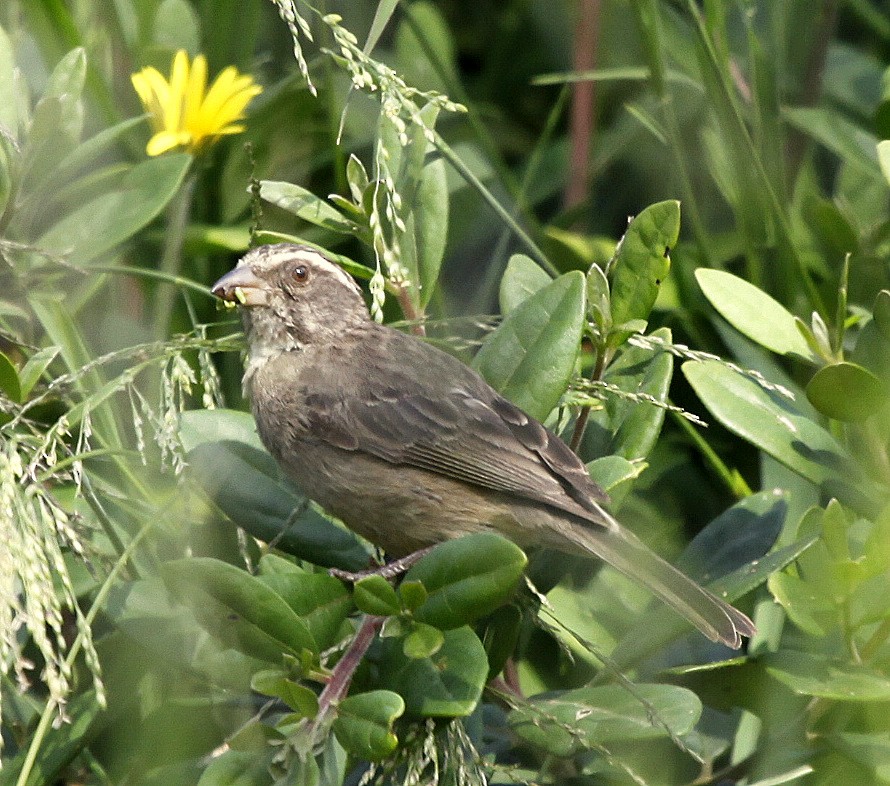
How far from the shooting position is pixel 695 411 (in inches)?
161

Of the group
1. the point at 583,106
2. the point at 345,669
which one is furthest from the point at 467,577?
the point at 583,106

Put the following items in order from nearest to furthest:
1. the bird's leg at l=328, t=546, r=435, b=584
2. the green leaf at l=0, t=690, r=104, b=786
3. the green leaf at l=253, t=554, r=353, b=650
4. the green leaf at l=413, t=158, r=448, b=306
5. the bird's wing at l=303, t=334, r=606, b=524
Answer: the green leaf at l=253, t=554, r=353, b=650 → the green leaf at l=0, t=690, r=104, b=786 → the bird's leg at l=328, t=546, r=435, b=584 → the bird's wing at l=303, t=334, r=606, b=524 → the green leaf at l=413, t=158, r=448, b=306

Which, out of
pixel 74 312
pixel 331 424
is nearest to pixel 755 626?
pixel 331 424

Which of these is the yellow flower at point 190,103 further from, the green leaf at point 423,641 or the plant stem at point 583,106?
the green leaf at point 423,641

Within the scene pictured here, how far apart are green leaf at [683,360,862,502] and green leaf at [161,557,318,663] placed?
118 cm

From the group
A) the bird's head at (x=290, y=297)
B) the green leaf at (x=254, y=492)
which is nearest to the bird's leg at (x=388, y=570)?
the green leaf at (x=254, y=492)

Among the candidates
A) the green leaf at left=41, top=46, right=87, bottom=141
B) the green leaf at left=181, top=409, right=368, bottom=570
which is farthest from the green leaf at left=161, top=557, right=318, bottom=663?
the green leaf at left=41, top=46, right=87, bottom=141

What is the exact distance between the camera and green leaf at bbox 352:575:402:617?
8.91 feet

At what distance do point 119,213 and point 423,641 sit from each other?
1.72m

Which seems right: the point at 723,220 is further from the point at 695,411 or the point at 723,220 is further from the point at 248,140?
the point at 248,140

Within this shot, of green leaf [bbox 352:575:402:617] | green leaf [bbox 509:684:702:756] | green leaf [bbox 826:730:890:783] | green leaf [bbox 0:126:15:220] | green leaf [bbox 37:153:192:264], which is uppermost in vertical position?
green leaf [bbox 0:126:15:220]

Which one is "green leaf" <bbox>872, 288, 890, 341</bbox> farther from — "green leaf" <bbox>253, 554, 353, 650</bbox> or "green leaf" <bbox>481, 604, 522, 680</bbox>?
"green leaf" <bbox>253, 554, 353, 650</bbox>

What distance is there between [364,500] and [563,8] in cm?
260

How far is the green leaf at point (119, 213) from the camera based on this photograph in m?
3.74
